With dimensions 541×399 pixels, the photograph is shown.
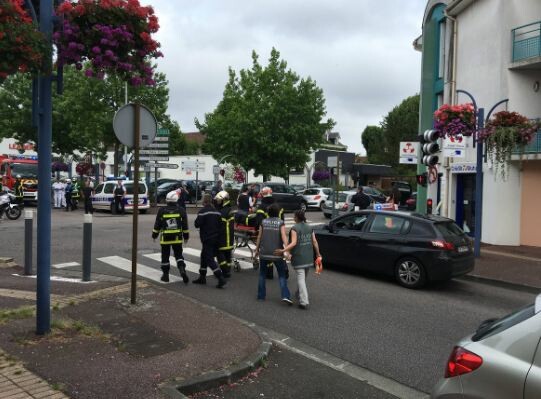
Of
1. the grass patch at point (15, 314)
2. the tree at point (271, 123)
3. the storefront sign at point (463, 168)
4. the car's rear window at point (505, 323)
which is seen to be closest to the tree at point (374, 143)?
the tree at point (271, 123)

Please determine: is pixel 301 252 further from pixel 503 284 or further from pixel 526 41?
pixel 526 41

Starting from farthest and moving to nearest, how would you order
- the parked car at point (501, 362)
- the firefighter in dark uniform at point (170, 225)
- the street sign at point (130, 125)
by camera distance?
the firefighter in dark uniform at point (170, 225) < the street sign at point (130, 125) < the parked car at point (501, 362)

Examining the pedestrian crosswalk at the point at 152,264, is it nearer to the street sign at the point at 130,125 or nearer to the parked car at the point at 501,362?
the street sign at the point at 130,125

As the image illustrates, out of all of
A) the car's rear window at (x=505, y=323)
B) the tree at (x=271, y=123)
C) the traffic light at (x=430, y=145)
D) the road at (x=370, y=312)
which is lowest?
the road at (x=370, y=312)

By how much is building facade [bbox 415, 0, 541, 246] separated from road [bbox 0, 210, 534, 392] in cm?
624

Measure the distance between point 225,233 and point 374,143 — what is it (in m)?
53.9

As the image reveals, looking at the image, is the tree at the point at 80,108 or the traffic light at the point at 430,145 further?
the tree at the point at 80,108

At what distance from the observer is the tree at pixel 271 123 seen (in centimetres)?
3212

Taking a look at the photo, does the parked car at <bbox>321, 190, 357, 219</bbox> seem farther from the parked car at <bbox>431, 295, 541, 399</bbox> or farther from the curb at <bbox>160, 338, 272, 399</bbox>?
the parked car at <bbox>431, 295, 541, 399</bbox>

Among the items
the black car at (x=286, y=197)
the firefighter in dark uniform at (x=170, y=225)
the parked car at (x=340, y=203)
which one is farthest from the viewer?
the black car at (x=286, y=197)

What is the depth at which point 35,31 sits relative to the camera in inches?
177

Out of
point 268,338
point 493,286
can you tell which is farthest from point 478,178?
point 268,338

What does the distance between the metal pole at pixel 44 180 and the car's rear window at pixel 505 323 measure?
436 cm

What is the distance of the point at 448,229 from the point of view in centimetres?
966
